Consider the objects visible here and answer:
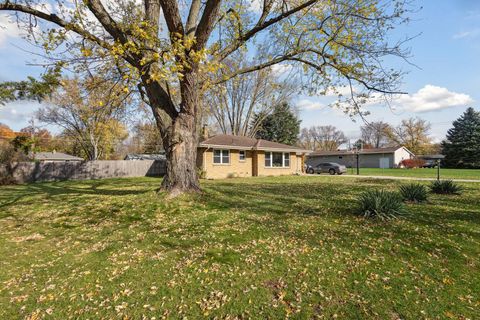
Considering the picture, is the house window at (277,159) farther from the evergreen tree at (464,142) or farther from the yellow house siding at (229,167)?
the evergreen tree at (464,142)

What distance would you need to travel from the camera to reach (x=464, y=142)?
39.5 metres

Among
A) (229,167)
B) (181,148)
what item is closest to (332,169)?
(229,167)

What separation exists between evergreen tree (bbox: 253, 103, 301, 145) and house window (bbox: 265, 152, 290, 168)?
13923 millimetres

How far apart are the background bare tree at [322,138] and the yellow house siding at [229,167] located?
53.0 metres

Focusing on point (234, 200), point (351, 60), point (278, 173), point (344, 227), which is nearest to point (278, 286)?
point (344, 227)

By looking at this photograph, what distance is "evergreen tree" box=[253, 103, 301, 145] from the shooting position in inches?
1594

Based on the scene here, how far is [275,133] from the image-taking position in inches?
1607

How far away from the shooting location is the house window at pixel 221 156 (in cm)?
2184

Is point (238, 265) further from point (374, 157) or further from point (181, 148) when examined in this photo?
point (374, 157)

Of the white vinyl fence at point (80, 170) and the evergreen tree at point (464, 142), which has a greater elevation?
the evergreen tree at point (464, 142)

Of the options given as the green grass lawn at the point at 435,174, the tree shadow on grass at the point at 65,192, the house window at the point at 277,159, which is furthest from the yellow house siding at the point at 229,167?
the green grass lawn at the point at 435,174

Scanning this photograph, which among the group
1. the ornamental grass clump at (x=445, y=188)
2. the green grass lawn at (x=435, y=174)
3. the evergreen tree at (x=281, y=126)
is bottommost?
the green grass lawn at (x=435, y=174)

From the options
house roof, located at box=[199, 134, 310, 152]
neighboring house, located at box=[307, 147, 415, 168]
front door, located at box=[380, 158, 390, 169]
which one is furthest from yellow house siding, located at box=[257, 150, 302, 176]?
front door, located at box=[380, 158, 390, 169]

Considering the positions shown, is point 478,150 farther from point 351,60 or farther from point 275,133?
point 351,60
